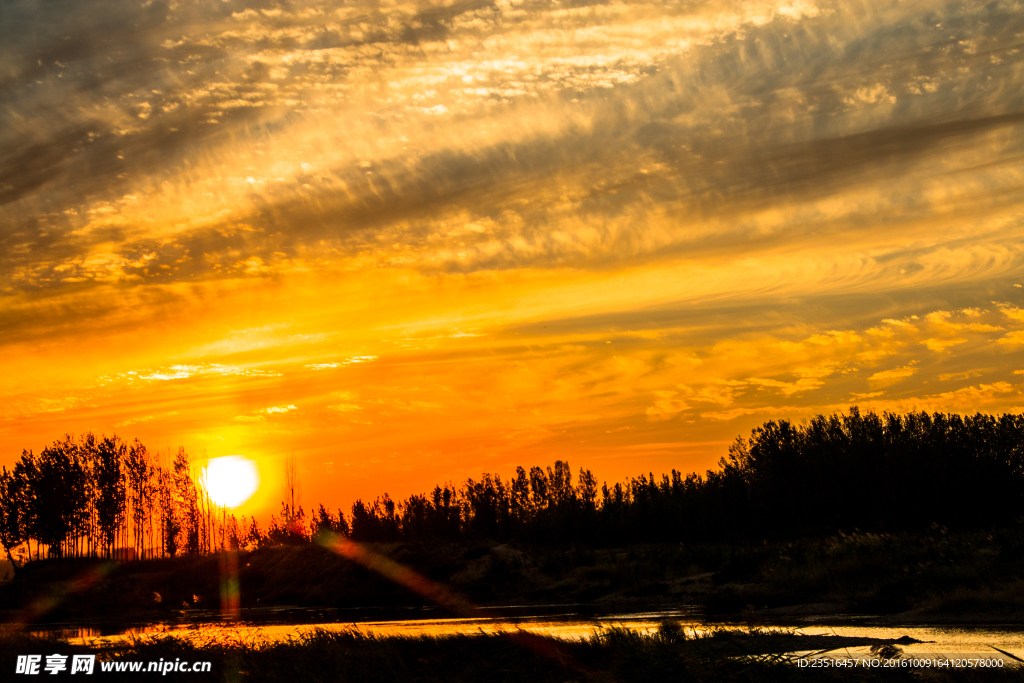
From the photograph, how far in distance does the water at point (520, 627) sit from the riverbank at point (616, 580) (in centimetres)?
331

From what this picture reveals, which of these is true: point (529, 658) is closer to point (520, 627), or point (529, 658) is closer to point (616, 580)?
point (520, 627)

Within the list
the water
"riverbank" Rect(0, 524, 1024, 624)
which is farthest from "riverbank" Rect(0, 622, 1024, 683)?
"riverbank" Rect(0, 524, 1024, 624)

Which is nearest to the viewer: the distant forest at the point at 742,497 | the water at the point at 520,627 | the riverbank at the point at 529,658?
the riverbank at the point at 529,658

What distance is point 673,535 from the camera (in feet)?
392

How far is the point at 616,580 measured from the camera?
59.2m

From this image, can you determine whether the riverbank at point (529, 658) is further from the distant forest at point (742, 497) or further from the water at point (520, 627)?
the distant forest at point (742, 497)

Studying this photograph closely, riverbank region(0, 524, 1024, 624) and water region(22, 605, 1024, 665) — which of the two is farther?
riverbank region(0, 524, 1024, 624)

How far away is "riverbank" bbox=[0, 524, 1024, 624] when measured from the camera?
33281mm

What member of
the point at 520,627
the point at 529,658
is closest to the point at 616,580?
the point at 520,627

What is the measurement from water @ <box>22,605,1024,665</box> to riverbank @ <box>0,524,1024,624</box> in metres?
3.31

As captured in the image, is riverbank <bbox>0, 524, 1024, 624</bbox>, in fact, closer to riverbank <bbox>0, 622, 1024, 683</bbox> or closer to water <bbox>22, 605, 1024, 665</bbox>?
water <bbox>22, 605, 1024, 665</bbox>

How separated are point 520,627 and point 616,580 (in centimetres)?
3354

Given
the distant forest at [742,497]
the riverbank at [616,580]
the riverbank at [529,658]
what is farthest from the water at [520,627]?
the distant forest at [742,497]

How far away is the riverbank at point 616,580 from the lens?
3328cm
